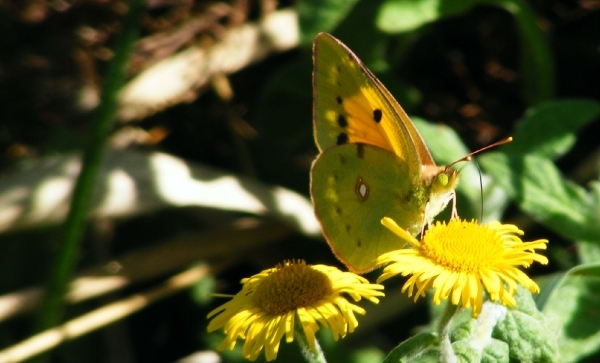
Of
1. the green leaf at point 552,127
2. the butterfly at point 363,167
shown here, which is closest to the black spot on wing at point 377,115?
the butterfly at point 363,167

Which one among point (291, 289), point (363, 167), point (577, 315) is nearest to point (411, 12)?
point (363, 167)

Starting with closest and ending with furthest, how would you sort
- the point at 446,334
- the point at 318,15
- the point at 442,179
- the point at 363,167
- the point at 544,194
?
the point at 446,334
the point at 442,179
the point at 363,167
the point at 544,194
the point at 318,15

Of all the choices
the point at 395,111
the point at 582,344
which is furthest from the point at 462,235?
the point at 582,344

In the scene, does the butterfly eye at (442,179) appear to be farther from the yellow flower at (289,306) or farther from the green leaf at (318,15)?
the green leaf at (318,15)

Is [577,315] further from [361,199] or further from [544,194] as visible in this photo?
[361,199]

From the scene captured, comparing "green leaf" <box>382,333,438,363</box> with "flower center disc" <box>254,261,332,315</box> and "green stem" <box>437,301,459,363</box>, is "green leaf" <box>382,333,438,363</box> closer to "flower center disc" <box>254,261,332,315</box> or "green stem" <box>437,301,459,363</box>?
"green stem" <box>437,301,459,363</box>
